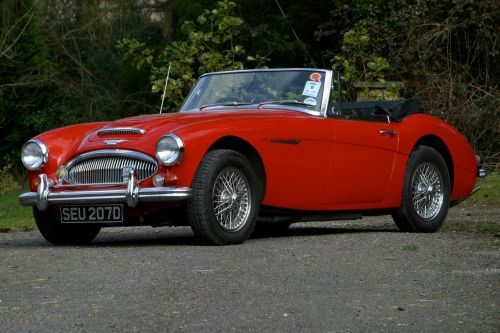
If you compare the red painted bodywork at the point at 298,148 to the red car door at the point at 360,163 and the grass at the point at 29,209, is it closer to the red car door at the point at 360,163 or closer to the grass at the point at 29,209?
the red car door at the point at 360,163

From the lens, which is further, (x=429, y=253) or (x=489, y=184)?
(x=489, y=184)

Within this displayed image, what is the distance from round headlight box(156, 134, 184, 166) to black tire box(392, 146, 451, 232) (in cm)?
258

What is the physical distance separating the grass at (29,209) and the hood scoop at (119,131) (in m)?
3.71

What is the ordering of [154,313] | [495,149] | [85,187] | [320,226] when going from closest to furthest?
A: [154,313], [85,187], [320,226], [495,149]

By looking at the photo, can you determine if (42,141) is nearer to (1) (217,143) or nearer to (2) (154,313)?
(1) (217,143)

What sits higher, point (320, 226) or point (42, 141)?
point (42, 141)

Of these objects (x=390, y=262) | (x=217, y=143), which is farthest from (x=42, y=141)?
(x=390, y=262)

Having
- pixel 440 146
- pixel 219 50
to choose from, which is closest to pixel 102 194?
pixel 440 146

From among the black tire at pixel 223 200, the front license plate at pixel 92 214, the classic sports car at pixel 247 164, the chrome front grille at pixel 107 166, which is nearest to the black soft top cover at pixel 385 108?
the classic sports car at pixel 247 164

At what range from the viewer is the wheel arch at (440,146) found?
34.6ft

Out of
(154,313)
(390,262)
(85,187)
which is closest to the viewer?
(154,313)

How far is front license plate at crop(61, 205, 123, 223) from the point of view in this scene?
8.55m

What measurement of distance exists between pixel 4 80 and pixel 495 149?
45.2 ft

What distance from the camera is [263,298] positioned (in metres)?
5.91
